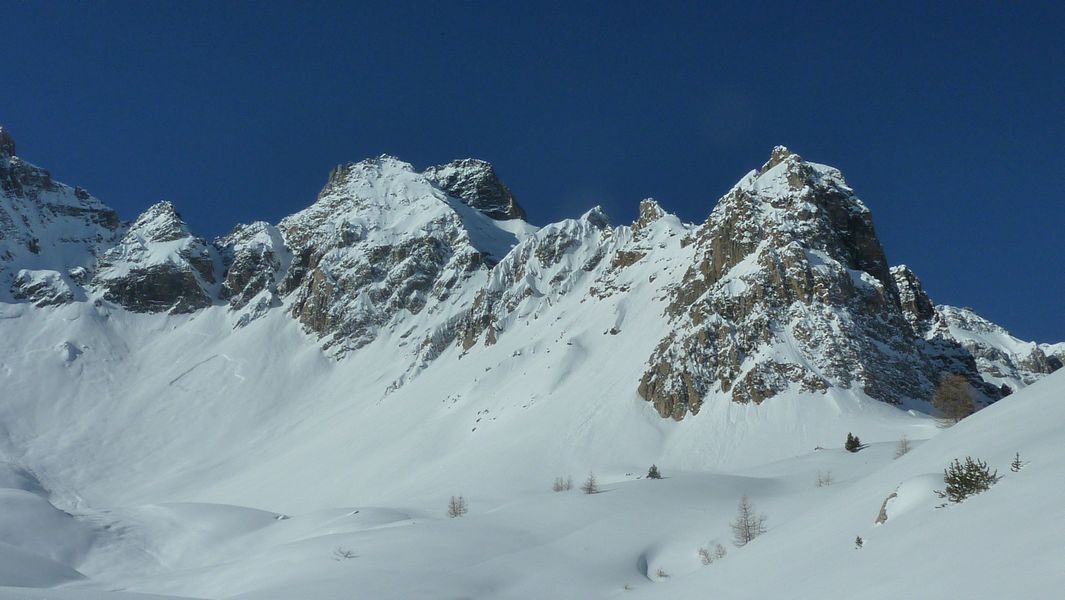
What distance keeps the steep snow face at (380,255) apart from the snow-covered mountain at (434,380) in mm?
722

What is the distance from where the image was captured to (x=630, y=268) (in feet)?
343

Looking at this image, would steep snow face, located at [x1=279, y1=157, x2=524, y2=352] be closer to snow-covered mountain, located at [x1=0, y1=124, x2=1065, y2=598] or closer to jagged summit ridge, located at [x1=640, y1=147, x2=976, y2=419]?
snow-covered mountain, located at [x1=0, y1=124, x2=1065, y2=598]

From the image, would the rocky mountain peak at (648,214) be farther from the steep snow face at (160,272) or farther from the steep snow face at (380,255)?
the steep snow face at (160,272)

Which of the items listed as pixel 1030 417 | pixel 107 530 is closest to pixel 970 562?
pixel 1030 417

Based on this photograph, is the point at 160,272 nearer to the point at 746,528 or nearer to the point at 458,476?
the point at 458,476

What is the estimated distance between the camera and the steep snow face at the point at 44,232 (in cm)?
15062

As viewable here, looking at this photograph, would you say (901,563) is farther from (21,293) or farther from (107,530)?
(21,293)

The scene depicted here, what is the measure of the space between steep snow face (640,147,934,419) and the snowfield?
2755 millimetres

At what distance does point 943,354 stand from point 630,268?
139 feet

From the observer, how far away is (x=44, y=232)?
560ft

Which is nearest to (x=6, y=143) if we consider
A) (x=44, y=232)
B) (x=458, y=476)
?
(x=44, y=232)

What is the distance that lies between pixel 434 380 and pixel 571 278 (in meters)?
28.4

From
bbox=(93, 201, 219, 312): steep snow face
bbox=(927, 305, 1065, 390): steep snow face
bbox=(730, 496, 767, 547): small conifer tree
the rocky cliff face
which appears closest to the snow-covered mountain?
the rocky cliff face

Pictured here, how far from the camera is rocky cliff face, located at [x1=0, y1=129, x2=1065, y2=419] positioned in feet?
224
